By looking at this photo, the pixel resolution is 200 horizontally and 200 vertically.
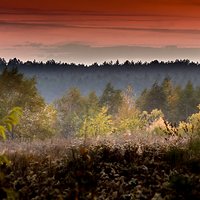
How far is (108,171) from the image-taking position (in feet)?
32.0

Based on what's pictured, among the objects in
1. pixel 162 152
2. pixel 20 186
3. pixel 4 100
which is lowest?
pixel 20 186

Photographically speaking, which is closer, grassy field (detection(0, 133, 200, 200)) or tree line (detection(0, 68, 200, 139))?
grassy field (detection(0, 133, 200, 200))

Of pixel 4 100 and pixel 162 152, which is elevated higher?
pixel 4 100

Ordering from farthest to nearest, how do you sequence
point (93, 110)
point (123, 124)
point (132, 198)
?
point (93, 110) → point (123, 124) → point (132, 198)

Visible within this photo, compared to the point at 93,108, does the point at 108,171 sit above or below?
below

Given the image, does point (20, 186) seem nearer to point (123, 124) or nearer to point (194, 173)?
point (194, 173)

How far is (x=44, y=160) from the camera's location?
10.2 metres

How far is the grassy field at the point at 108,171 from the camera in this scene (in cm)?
875

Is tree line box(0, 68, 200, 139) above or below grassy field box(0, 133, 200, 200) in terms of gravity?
above

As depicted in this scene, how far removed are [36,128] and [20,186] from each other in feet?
144

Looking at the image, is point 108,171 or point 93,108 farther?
point 93,108

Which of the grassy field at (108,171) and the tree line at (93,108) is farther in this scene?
the tree line at (93,108)

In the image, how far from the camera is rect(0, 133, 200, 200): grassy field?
875 centimetres

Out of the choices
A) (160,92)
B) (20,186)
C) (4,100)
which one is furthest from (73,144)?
(160,92)
